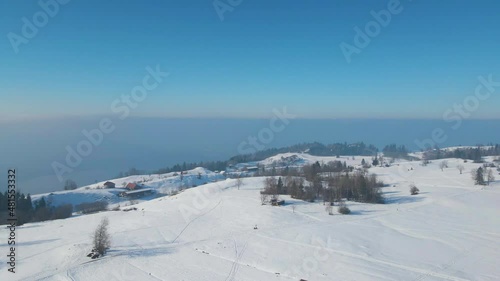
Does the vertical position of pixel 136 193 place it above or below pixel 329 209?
below

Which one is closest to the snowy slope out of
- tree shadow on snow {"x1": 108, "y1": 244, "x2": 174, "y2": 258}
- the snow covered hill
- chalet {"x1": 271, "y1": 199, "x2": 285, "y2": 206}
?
the snow covered hill

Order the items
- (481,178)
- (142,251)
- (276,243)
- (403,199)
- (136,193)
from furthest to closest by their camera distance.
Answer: (136,193)
(481,178)
(403,199)
(276,243)
(142,251)

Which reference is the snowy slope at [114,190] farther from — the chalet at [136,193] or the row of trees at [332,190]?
the row of trees at [332,190]

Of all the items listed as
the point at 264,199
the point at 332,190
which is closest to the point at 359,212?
the point at 332,190

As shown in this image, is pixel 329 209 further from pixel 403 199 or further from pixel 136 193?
pixel 136 193

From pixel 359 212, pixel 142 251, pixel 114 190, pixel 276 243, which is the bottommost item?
pixel 142 251

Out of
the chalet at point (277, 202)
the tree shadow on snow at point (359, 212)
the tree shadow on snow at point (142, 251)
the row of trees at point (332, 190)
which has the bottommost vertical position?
the tree shadow on snow at point (142, 251)

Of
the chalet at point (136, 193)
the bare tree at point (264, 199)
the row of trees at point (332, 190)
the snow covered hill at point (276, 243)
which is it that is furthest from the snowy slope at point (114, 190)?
the bare tree at point (264, 199)

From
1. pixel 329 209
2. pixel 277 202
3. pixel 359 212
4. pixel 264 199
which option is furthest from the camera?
pixel 264 199
